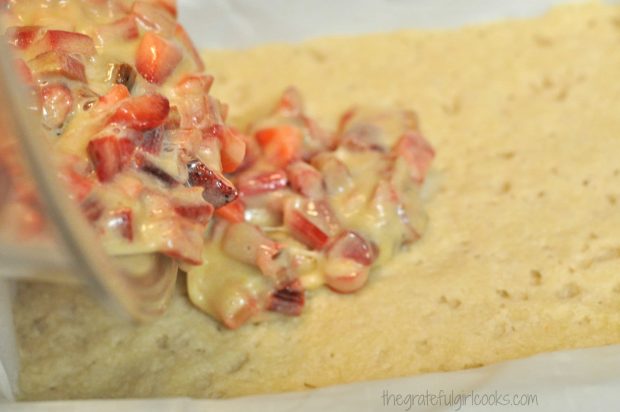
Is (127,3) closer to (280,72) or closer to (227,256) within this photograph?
(227,256)

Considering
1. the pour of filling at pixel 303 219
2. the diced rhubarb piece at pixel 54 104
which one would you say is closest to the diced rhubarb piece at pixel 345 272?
the pour of filling at pixel 303 219

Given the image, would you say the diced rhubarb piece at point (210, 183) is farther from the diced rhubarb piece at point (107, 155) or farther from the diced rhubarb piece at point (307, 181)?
the diced rhubarb piece at point (307, 181)

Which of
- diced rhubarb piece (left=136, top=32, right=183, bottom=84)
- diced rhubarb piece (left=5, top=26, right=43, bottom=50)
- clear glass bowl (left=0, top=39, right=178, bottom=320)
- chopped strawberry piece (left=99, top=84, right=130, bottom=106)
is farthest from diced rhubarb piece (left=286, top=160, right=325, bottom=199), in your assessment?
clear glass bowl (left=0, top=39, right=178, bottom=320)

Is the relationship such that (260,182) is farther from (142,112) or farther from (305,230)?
(142,112)

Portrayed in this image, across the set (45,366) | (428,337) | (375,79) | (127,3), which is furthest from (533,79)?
(45,366)

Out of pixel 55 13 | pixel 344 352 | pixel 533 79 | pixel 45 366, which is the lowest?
pixel 45 366

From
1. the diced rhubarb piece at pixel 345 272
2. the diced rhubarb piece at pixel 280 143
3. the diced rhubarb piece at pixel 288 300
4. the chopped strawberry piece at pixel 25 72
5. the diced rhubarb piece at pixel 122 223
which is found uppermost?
the chopped strawberry piece at pixel 25 72

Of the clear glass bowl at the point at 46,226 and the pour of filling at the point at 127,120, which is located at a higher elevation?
the clear glass bowl at the point at 46,226

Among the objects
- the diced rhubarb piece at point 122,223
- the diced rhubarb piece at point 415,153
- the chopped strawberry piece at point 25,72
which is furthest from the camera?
the diced rhubarb piece at point 415,153

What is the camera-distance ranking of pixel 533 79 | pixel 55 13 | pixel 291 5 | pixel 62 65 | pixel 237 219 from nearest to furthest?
pixel 62 65 → pixel 55 13 → pixel 237 219 → pixel 533 79 → pixel 291 5
